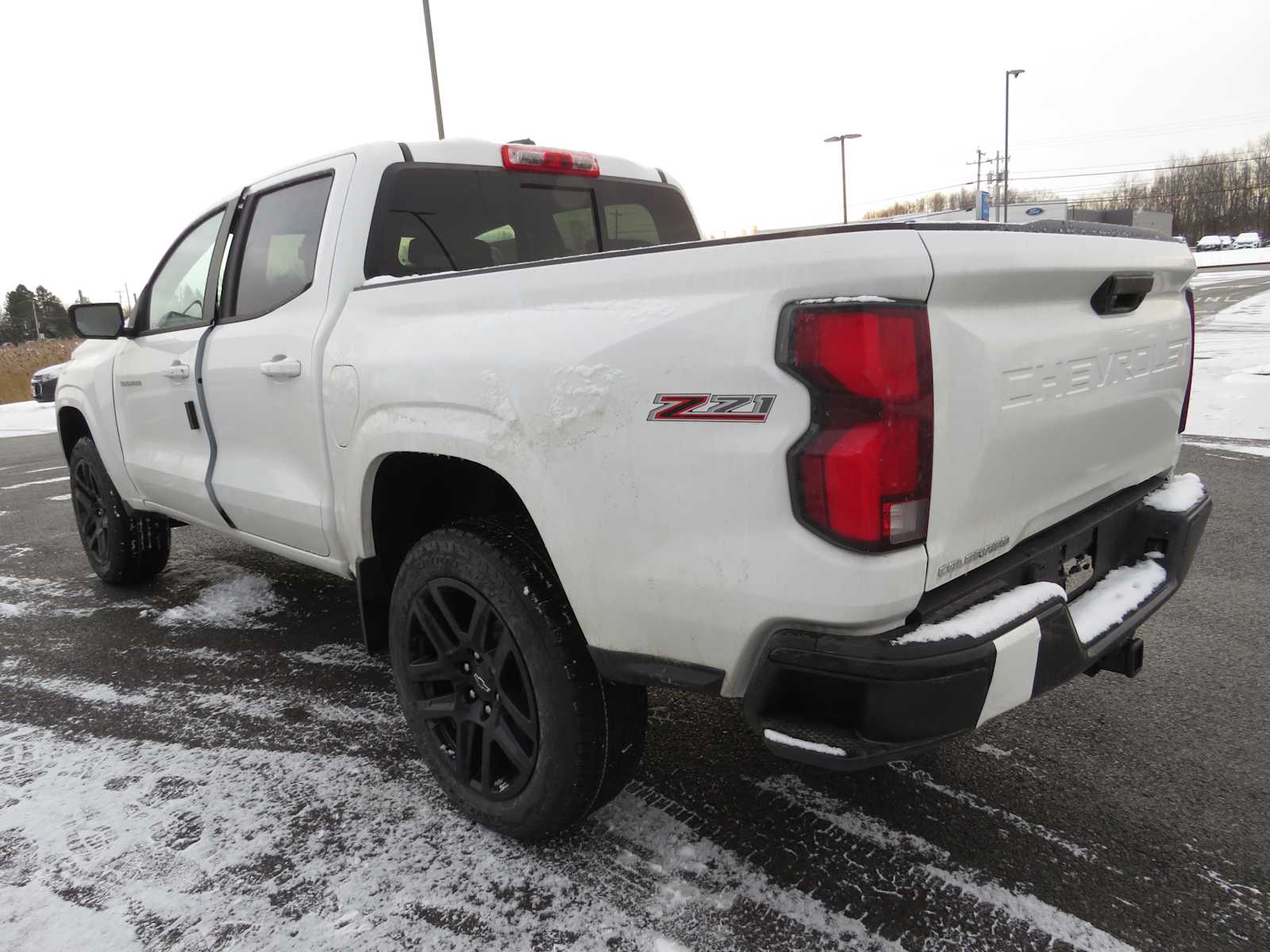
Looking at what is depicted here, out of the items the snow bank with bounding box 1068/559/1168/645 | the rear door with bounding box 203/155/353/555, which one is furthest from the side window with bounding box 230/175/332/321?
the snow bank with bounding box 1068/559/1168/645

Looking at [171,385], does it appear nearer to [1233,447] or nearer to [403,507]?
[403,507]

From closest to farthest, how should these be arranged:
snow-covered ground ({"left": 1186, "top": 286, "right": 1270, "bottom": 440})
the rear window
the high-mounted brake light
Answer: the rear window → the high-mounted brake light → snow-covered ground ({"left": 1186, "top": 286, "right": 1270, "bottom": 440})

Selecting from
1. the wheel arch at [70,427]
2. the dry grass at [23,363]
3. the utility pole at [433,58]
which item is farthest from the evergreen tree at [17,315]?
the wheel arch at [70,427]

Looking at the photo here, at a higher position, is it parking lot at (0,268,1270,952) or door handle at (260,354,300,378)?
door handle at (260,354,300,378)

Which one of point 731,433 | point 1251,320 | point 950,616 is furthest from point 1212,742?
point 1251,320

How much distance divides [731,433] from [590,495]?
0.39 metres

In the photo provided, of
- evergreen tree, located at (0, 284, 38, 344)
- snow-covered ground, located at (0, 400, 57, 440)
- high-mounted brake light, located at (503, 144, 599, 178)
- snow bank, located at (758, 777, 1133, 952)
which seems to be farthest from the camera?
evergreen tree, located at (0, 284, 38, 344)

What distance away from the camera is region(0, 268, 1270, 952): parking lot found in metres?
1.98

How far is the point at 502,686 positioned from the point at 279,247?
1958 mm

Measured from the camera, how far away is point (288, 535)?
3100 millimetres

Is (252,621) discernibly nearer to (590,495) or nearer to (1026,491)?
(590,495)

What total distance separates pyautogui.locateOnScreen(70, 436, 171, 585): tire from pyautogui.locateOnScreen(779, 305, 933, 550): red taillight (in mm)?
4008

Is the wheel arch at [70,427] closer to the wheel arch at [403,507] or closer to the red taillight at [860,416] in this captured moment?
the wheel arch at [403,507]

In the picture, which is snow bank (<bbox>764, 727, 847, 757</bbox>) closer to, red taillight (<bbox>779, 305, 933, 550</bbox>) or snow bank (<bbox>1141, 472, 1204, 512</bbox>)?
red taillight (<bbox>779, 305, 933, 550</bbox>)
